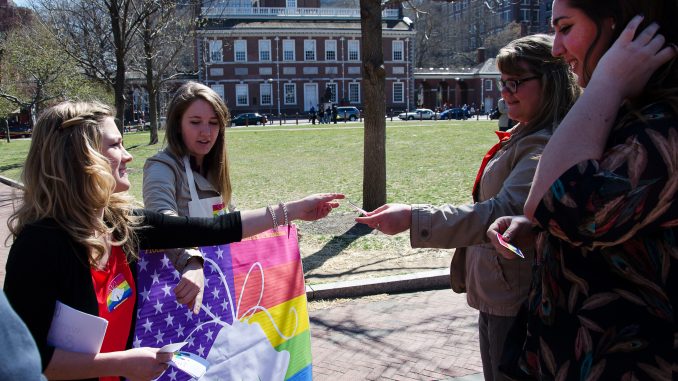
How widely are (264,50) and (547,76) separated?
237 ft

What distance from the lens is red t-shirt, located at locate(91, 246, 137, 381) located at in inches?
85.1

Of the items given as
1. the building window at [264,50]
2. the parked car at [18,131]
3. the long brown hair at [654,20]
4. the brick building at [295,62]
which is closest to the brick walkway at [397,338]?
the long brown hair at [654,20]

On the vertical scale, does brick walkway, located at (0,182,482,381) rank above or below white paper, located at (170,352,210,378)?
below

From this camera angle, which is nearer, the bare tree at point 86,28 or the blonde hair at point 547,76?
the blonde hair at point 547,76

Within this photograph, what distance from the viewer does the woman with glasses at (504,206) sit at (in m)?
2.36

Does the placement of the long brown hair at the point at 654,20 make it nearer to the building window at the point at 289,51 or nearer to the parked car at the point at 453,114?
the parked car at the point at 453,114

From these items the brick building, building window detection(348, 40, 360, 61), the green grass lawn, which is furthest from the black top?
building window detection(348, 40, 360, 61)

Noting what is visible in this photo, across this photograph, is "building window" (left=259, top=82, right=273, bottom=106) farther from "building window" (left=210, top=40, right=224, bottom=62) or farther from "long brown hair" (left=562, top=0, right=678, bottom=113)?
"long brown hair" (left=562, top=0, right=678, bottom=113)

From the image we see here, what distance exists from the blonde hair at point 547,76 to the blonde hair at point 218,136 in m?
1.58

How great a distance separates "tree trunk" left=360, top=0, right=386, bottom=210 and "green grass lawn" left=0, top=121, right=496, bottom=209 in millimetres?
1959

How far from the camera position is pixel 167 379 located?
2.73m

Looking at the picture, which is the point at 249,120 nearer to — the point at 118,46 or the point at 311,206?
the point at 118,46

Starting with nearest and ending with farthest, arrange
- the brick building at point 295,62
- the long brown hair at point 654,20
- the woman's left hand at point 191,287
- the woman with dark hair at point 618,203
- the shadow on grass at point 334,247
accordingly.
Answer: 1. the woman with dark hair at point 618,203
2. the long brown hair at point 654,20
3. the woman's left hand at point 191,287
4. the shadow on grass at point 334,247
5. the brick building at point 295,62

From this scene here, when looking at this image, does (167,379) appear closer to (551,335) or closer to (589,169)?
(551,335)
